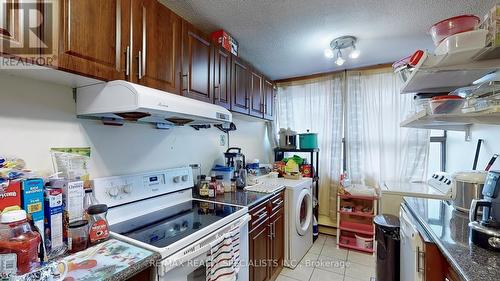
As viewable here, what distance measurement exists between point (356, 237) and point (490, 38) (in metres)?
2.51

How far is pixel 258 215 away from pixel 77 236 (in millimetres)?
1207

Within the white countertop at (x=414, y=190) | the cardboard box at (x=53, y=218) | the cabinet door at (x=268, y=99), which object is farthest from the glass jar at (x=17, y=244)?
the white countertop at (x=414, y=190)

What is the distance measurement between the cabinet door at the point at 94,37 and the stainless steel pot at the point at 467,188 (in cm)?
222

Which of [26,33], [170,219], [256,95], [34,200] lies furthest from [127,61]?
[256,95]

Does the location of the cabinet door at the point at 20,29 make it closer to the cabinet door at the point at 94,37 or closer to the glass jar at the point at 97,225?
the cabinet door at the point at 94,37

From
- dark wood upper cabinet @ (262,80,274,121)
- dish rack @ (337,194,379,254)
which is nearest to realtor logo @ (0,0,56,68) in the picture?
dark wood upper cabinet @ (262,80,274,121)

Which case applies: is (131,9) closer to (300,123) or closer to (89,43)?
(89,43)

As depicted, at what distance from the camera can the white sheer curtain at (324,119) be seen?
319cm

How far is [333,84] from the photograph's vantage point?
10.5 feet

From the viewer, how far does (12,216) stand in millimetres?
784

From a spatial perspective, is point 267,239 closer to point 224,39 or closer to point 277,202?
point 277,202

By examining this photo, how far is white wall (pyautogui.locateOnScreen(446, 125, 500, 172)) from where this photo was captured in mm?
1727

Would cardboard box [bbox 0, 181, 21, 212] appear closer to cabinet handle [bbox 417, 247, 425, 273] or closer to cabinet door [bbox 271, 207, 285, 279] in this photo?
cabinet door [bbox 271, 207, 285, 279]

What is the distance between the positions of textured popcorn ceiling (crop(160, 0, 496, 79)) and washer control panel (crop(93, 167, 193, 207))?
130 centimetres
